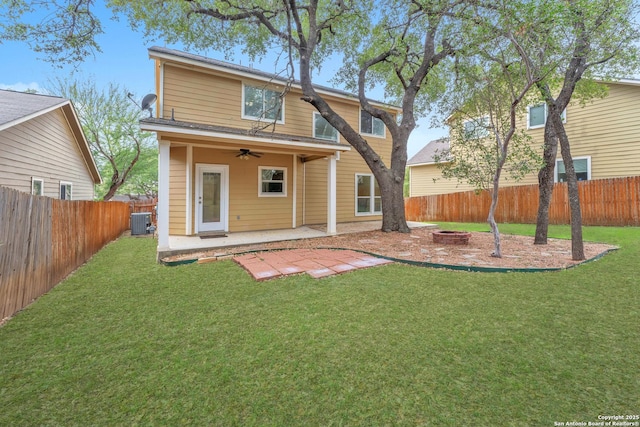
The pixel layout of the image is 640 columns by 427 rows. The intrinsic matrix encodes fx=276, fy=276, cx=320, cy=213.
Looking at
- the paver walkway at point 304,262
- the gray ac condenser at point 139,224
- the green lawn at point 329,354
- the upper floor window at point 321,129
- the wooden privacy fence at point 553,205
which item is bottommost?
the green lawn at point 329,354

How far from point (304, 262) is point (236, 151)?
4932 mm

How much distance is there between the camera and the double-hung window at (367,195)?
11797 mm

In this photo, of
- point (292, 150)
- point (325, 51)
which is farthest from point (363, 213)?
point (325, 51)

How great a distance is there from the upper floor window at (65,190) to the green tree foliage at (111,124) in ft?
17.6

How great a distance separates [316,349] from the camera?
7.58ft

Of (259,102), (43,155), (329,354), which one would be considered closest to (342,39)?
(259,102)

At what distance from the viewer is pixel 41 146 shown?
8.54m

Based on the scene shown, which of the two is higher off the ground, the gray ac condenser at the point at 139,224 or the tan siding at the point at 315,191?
the tan siding at the point at 315,191

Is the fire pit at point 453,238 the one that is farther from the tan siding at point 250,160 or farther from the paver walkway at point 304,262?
the tan siding at point 250,160


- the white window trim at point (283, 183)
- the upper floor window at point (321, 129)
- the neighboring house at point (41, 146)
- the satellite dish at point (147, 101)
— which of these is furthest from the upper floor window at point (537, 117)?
the neighboring house at point (41, 146)

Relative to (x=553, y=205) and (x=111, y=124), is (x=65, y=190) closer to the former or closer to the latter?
(x=111, y=124)

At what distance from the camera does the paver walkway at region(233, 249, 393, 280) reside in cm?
453

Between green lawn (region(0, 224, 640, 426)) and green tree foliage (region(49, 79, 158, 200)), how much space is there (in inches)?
601

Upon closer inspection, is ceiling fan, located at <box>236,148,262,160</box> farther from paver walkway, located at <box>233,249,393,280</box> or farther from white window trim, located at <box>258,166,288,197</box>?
paver walkway, located at <box>233,249,393,280</box>
